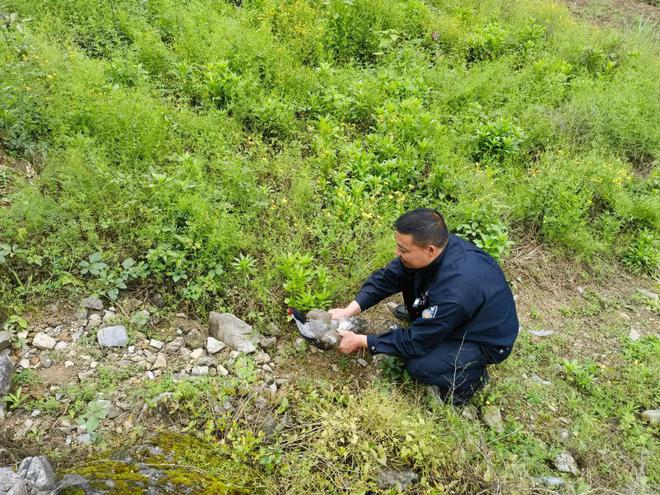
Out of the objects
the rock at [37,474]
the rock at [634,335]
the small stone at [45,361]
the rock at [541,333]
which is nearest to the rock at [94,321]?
the small stone at [45,361]

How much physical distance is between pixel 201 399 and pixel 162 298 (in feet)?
3.42

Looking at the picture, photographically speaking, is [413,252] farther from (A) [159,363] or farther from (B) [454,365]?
(A) [159,363]

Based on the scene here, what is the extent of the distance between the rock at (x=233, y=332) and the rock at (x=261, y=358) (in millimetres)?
49

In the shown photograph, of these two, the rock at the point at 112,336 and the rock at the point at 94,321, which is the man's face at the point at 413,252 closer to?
the rock at the point at 112,336

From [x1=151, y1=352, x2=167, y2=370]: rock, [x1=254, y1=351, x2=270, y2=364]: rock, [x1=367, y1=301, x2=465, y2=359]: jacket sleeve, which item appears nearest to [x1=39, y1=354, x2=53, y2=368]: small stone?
[x1=151, y1=352, x2=167, y2=370]: rock

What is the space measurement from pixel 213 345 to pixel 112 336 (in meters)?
0.69

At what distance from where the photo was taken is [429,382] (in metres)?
3.66

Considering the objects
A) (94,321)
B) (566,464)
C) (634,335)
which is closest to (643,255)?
(634,335)

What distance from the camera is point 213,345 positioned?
3.77 metres

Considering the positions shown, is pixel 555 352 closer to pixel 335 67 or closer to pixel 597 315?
pixel 597 315

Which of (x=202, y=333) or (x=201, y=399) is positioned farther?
(x=202, y=333)

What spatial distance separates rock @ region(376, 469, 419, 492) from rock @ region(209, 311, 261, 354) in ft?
4.17

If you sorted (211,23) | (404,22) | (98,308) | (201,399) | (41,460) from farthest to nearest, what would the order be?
1. (404,22)
2. (211,23)
3. (98,308)
4. (201,399)
5. (41,460)

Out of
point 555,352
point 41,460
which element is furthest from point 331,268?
point 41,460
